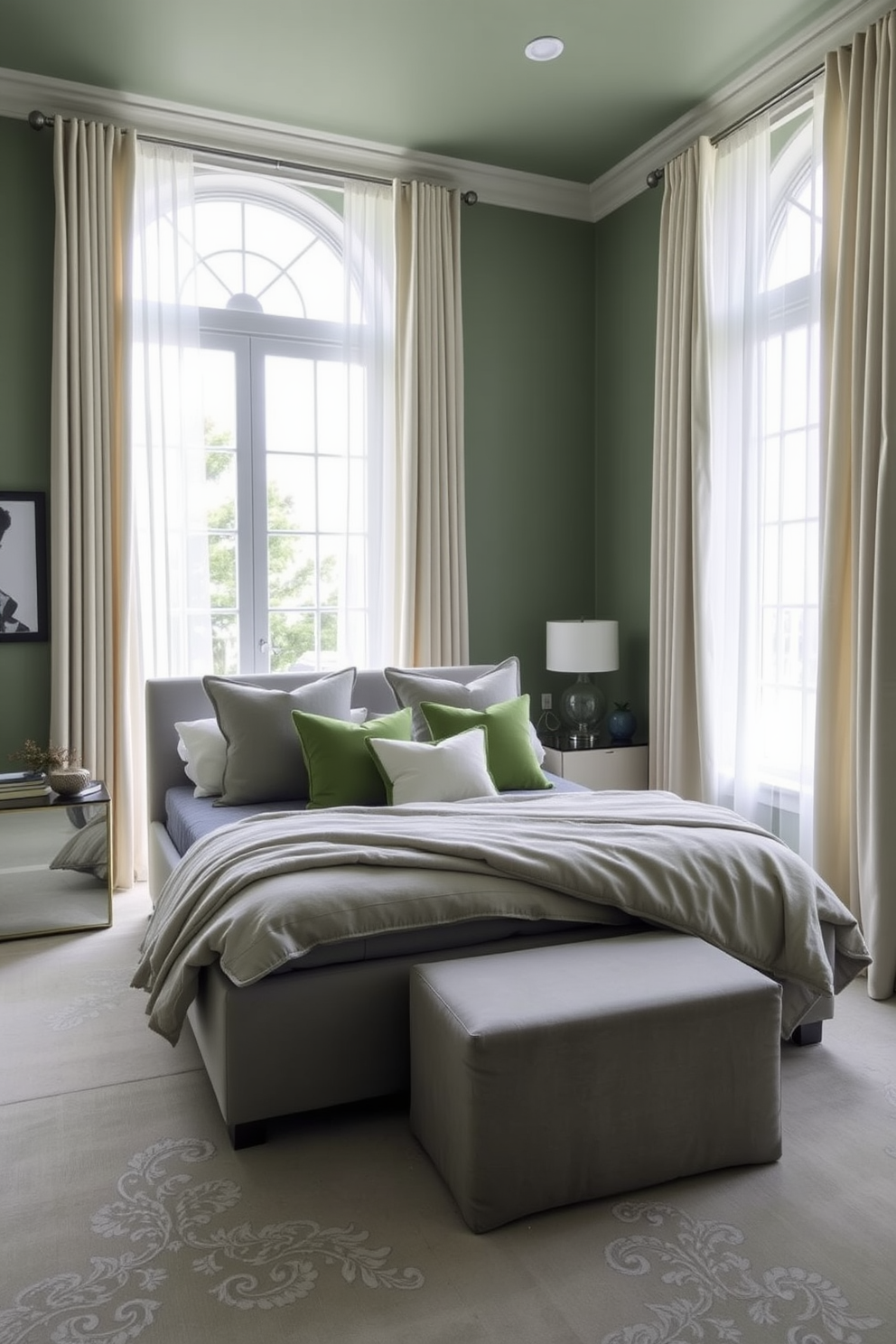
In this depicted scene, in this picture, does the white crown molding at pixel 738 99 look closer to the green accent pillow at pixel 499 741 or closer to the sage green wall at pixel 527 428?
the sage green wall at pixel 527 428

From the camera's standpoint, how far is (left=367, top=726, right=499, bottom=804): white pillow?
11.4ft

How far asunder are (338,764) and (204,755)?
635 mm

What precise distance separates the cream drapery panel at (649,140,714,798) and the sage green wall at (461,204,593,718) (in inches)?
30.7

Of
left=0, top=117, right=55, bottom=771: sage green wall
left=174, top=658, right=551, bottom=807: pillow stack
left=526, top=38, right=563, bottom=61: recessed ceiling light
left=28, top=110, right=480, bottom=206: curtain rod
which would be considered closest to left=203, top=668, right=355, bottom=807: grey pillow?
left=174, top=658, right=551, bottom=807: pillow stack

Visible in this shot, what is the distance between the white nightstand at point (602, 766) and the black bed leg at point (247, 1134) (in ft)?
8.45

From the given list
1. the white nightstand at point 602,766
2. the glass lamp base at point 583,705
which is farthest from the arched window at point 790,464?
the glass lamp base at point 583,705

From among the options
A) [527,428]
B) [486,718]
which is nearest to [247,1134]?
[486,718]

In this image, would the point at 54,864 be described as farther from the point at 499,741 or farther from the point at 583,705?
the point at 583,705

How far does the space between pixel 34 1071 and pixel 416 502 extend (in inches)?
119

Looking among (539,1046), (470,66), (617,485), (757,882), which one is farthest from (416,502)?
(539,1046)

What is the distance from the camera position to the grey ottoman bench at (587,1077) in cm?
204

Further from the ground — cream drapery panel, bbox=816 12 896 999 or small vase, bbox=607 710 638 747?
cream drapery panel, bbox=816 12 896 999

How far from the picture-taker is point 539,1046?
6.74 ft

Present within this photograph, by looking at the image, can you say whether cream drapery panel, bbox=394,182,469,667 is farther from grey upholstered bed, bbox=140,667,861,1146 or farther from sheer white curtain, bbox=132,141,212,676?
grey upholstered bed, bbox=140,667,861,1146
